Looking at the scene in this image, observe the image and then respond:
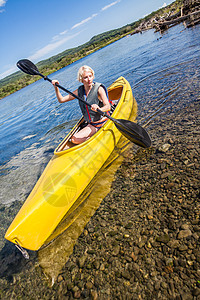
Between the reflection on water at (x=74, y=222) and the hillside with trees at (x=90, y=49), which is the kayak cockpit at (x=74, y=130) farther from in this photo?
the hillside with trees at (x=90, y=49)

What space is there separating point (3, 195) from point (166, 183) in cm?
451

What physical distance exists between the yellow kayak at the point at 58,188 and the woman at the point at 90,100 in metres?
0.28

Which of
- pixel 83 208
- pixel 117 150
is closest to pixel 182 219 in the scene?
pixel 83 208

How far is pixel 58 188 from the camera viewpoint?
10.4 feet

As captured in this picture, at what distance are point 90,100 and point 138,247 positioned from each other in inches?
129

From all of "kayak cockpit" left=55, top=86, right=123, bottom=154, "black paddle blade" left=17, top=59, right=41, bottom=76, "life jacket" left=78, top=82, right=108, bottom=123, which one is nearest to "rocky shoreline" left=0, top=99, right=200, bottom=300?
"kayak cockpit" left=55, top=86, right=123, bottom=154

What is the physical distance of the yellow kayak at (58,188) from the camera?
2.74 meters

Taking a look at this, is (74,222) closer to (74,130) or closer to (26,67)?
(74,130)

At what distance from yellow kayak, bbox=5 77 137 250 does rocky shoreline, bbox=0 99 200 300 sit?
531 millimetres

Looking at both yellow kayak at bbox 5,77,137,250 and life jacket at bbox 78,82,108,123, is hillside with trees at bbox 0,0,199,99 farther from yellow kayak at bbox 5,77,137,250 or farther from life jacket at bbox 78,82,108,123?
yellow kayak at bbox 5,77,137,250

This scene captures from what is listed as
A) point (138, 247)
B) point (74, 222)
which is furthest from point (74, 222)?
point (138, 247)

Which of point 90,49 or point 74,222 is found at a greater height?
point 90,49

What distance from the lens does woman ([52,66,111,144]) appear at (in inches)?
164

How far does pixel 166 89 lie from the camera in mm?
6848
